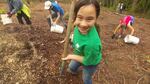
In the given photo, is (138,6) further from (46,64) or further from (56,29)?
(46,64)

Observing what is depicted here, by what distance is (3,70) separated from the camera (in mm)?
3100

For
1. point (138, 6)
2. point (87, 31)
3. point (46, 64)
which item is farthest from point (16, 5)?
point (138, 6)

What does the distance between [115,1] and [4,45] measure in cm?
1192

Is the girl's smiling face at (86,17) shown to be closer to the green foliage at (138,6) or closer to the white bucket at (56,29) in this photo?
the white bucket at (56,29)

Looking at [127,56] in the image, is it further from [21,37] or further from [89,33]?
[89,33]

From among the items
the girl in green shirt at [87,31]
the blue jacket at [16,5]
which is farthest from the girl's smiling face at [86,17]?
the blue jacket at [16,5]

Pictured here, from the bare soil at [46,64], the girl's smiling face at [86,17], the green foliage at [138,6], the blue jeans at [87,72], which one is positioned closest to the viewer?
the girl's smiling face at [86,17]

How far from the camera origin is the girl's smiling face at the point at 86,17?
1838mm

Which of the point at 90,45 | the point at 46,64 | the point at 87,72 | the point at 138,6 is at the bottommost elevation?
the point at 46,64

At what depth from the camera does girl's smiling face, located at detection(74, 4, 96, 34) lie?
184 cm

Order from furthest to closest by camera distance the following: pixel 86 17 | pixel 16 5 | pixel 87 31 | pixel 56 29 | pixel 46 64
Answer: pixel 56 29
pixel 16 5
pixel 46 64
pixel 87 31
pixel 86 17

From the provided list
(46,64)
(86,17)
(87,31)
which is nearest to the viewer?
(86,17)

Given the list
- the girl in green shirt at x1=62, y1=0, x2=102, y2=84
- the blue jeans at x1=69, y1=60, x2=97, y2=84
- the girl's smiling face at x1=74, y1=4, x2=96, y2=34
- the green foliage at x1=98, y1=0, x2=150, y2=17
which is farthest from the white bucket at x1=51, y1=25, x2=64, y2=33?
the green foliage at x1=98, y1=0, x2=150, y2=17

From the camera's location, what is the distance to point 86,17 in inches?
73.4
